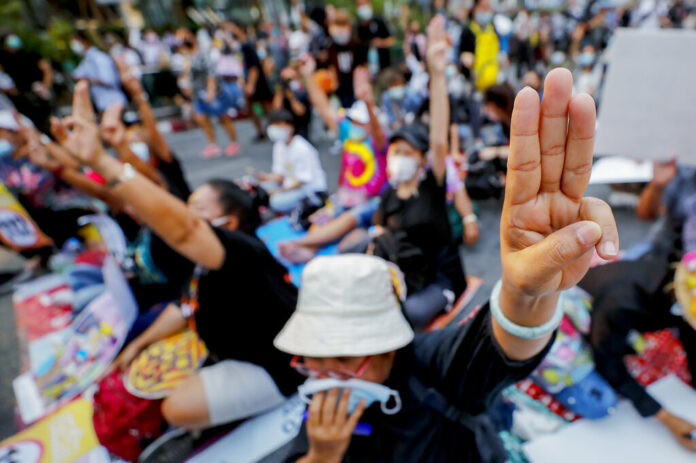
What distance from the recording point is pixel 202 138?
25.6 ft

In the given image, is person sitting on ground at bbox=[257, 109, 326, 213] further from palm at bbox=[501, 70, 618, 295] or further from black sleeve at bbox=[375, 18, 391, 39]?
black sleeve at bbox=[375, 18, 391, 39]

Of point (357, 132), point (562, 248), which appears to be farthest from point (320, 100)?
point (562, 248)

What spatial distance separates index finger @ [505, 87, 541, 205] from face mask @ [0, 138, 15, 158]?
374 cm

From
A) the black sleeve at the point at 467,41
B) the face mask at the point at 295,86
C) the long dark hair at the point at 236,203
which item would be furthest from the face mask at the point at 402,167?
the black sleeve at the point at 467,41

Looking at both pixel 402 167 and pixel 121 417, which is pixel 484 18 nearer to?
pixel 402 167

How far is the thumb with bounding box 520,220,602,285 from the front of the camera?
1.85 ft

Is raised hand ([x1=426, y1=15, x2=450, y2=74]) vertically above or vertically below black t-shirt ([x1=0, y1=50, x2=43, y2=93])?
below

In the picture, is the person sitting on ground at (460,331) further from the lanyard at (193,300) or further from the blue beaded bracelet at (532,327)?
the lanyard at (193,300)

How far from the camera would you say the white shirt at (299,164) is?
3756 millimetres

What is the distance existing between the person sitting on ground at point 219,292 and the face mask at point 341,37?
441 centimetres

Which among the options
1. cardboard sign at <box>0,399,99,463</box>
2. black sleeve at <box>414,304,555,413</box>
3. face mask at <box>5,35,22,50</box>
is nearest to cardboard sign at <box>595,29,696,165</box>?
black sleeve at <box>414,304,555,413</box>

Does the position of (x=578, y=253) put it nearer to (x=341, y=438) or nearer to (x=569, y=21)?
(x=341, y=438)

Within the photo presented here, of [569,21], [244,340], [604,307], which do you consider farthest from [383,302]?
[569,21]

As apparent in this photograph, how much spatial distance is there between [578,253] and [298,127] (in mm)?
5342
